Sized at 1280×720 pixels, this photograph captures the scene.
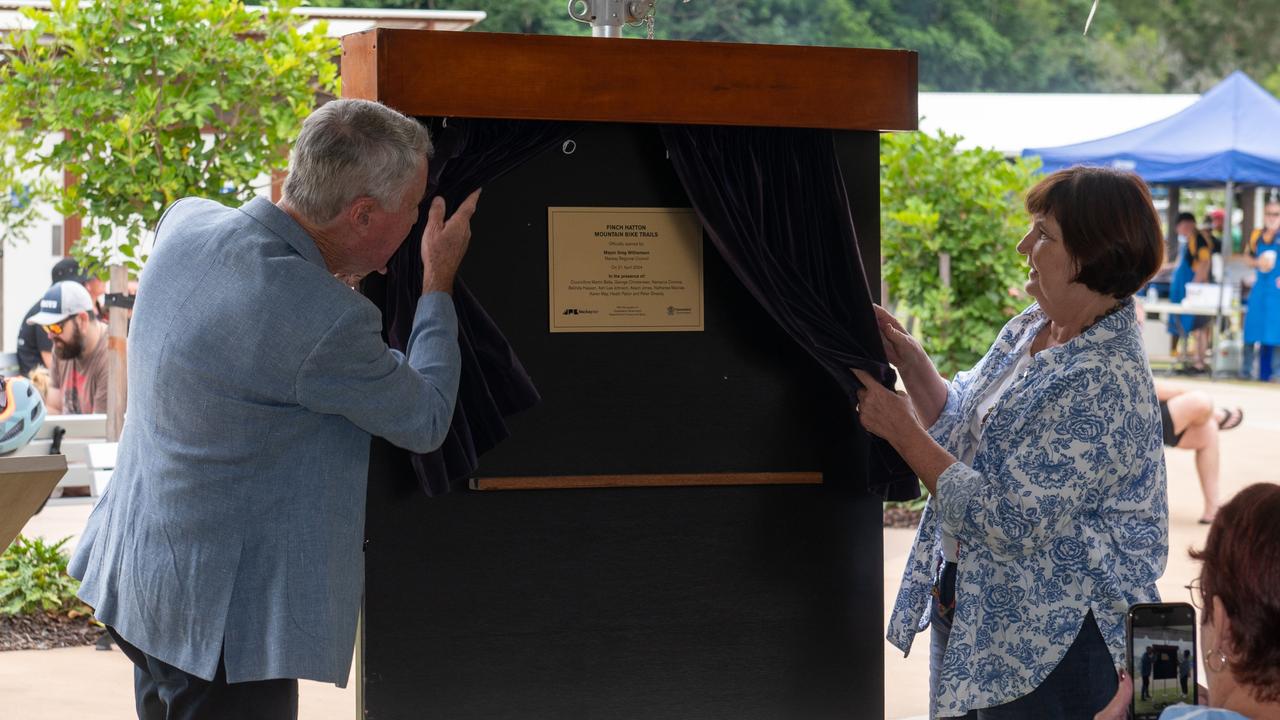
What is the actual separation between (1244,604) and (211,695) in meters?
1.53

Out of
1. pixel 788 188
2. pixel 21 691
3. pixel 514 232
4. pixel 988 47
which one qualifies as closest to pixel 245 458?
pixel 514 232

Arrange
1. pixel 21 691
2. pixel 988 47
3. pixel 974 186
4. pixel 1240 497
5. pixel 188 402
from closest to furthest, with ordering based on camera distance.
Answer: pixel 1240 497 → pixel 188 402 → pixel 21 691 → pixel 974 186 → pixel 988 47

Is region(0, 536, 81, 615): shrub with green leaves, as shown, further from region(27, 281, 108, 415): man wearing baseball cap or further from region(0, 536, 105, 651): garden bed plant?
region(27, 281, 108, 415): man wearing baseball cap

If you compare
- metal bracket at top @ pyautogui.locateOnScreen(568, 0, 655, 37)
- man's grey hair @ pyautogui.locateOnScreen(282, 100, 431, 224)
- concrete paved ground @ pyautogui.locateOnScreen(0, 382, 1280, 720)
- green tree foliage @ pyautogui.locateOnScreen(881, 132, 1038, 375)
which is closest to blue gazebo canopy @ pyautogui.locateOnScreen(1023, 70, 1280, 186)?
green tree foliage @ pyautogui.locateOnScreen(881, 132, 1038, 375)

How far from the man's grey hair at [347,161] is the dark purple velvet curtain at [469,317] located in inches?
18.4

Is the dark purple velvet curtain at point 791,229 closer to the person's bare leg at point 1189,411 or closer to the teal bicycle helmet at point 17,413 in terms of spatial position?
the teal bicycle helmet at point 17,413

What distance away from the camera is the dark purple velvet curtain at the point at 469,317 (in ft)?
9.10

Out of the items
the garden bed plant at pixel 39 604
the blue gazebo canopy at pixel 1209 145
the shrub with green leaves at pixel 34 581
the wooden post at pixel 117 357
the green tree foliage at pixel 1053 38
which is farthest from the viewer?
the green tree foliage at pixel 1053 38

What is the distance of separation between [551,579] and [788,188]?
→ 3.22 ft

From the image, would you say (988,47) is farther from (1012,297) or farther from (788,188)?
(788,188)

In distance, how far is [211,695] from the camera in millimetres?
2227

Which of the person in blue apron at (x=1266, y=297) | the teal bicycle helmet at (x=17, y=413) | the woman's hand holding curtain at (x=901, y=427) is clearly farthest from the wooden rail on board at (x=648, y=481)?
the person in blue apron at (x=1266, y=297)

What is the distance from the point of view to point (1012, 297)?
26.0 ft

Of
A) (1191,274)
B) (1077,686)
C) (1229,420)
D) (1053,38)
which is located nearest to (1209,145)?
(1191,274)
